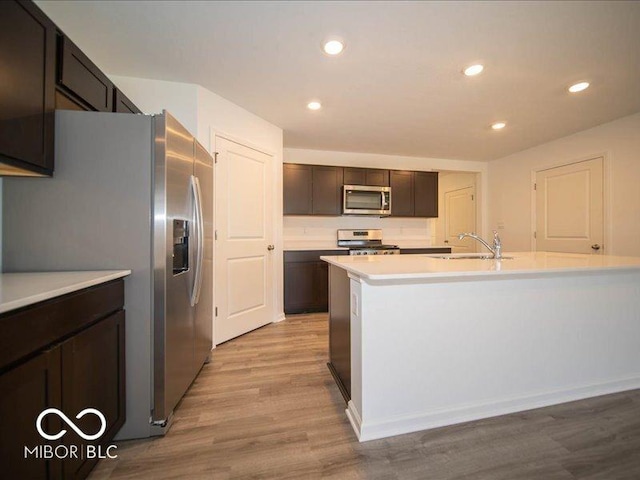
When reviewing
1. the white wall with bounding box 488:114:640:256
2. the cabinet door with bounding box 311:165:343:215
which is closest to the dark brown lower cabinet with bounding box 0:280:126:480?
the cabinet door with bounding box 311:165:343:215

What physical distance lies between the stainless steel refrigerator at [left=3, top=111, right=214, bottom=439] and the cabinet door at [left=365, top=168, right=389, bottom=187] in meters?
3.23

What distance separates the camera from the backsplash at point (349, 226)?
4332 millimetres

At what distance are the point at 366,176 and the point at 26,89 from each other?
12.2 feet

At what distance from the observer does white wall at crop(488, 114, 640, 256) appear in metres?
3.02

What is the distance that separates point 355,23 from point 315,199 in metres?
2.52

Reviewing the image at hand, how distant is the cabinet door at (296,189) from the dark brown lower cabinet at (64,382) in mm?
2805

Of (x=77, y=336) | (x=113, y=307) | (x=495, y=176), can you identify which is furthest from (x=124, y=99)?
(x=495, y=176)

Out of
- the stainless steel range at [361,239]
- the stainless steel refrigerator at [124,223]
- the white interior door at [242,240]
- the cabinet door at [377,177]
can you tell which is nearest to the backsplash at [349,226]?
the stainless steel range at [361,239]

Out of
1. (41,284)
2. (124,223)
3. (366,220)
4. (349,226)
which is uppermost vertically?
(366,220)

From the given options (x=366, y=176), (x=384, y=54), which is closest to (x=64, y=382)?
(x=384, y=54)

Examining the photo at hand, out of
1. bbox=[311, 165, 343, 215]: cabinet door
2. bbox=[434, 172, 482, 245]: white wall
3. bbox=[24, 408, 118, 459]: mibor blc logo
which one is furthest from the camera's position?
bbox=[434, 172, 482, 245]: white wall

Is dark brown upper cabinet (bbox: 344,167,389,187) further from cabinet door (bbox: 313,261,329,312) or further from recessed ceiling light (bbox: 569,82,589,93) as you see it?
recessed ceiling light (bbox: 569,82,589,93)

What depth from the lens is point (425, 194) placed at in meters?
4.54

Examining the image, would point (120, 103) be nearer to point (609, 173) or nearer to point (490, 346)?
point (490, 346)
